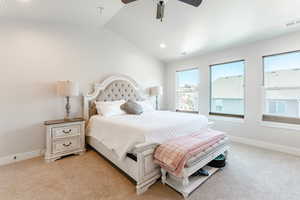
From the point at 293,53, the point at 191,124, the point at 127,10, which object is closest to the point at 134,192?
the point at 191,124

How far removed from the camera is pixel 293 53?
3.05 metres

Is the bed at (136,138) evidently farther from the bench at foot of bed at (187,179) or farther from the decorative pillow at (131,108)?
the decorative pillow at (131,108)

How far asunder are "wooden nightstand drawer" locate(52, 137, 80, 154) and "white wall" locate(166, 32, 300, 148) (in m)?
3.57

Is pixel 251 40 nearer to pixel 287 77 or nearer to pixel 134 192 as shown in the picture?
pixel 287 77

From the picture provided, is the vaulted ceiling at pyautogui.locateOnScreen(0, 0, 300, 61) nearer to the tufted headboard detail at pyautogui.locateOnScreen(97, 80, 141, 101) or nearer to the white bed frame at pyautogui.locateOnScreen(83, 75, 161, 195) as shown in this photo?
the tufted headboard detail at pyautogui.locateOnScreen(97, 80, 141, 101)

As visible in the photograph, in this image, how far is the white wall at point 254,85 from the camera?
3.02 meters

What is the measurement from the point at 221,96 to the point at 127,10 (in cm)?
334

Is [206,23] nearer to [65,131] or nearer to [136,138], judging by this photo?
[136,138]

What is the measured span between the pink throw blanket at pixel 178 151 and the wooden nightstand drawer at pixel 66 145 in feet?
6.37

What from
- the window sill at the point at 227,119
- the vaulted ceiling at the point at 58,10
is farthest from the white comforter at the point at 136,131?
the vaulted ceiling at the point at 58,10

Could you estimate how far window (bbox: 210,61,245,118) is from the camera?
3.82 metres

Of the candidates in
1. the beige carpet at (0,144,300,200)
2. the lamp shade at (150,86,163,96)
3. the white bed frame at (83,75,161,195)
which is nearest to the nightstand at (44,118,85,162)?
the beige carpet at (0,144,300,200)

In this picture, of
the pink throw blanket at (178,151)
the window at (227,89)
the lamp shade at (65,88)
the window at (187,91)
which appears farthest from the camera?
the window at (187,91)

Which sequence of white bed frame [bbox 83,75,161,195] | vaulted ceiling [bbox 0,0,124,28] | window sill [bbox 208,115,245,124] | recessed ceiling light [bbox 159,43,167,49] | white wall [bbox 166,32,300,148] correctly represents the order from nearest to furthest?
white bed frame [bbox 83,75,161,195] → vaulted ceiling [bbox 0,0,124,28] → white wall [bbox 166,32,300,148] → window sill [bbox 208,115,245,124] → recessed ceiling light [bbox 159,43,167,49]
